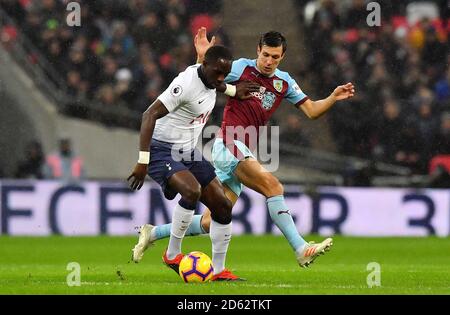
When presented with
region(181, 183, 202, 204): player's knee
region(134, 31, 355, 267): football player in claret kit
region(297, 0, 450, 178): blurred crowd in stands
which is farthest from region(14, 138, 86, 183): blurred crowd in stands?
region(181, 183, 202, 204): player's knee

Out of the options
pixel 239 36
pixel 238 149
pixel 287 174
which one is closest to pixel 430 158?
pixel 287 174

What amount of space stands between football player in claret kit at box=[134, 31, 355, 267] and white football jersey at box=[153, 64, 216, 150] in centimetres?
29

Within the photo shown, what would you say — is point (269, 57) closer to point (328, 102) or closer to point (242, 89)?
point (242, 89)

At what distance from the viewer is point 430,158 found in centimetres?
1630

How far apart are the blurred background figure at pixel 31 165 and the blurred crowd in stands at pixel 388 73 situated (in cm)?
433

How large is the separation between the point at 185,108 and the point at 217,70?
51 centimetres

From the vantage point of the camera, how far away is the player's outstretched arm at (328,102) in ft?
31.2

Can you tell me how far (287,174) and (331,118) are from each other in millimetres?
1077

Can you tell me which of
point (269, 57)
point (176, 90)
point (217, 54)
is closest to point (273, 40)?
point (269, 57)

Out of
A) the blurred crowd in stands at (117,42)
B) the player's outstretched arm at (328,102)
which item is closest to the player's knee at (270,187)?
the player's outstretched arm at (328,102)

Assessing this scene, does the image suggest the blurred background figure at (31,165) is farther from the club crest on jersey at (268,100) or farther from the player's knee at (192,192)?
the player's knee at (192,192)

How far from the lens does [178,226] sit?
942 centimetres

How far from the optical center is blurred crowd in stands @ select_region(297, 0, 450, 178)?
16422 millimetres

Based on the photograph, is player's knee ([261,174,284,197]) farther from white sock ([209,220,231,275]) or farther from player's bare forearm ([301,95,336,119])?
player's bare forearm ([301,95,336,119])
